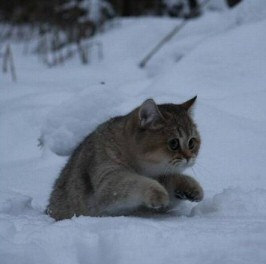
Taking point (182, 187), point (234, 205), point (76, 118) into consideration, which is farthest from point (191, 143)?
point (76, 118)

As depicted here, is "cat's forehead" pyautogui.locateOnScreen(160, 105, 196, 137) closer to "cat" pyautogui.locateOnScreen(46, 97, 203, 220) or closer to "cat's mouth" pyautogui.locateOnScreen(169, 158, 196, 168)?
"cat" pyautogui.locateOnScreen(46, 97, 203, 220)

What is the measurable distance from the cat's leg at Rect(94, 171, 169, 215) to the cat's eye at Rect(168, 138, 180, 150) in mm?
244

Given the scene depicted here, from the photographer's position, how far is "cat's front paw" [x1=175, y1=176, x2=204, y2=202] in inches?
136

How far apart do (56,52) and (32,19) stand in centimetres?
358

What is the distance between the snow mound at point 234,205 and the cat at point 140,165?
12 cm

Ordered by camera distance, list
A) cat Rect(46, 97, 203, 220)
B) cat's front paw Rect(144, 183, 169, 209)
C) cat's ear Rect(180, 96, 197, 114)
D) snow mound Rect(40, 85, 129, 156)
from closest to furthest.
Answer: cat's front paw Rect(144, 183, 169, 209)
cat Rect(46, 97, 203, 220)
cat's ear Rect(180, 96, 197, 114)
snow mound Rect(40, 85, 129, 156)

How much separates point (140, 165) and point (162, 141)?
0.61 feet

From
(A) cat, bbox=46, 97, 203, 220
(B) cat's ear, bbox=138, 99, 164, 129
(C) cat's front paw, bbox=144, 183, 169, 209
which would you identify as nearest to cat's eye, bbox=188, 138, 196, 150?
(A) cat, bbox=46, 97, 203, 220

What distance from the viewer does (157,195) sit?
3.04 meters

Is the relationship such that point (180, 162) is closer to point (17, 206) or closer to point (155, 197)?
point (155, 197)

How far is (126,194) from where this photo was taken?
315 centimetres

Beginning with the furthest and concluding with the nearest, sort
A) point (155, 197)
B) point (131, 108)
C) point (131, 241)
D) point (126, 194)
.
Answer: point (131, 108), point (126, 194), point (155, 197), point (131, 241)

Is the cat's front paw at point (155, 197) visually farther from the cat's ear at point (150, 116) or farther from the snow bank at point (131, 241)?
the cat's ear at point (150, 116)

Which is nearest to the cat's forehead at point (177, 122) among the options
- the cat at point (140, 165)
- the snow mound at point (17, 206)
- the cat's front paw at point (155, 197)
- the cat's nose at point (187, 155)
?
the cat at point (140, 165)
